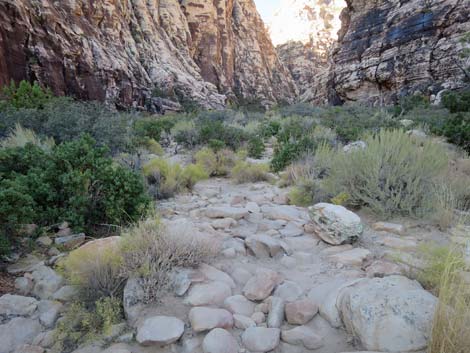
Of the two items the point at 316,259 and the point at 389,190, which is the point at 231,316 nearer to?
the point at 316,259

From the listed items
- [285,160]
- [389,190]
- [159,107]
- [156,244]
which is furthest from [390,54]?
[156,244]

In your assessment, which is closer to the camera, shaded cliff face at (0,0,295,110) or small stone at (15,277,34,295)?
small stone at (15,277,34,295)

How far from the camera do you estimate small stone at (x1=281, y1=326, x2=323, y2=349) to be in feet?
5.29

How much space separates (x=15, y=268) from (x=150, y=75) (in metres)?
27.7

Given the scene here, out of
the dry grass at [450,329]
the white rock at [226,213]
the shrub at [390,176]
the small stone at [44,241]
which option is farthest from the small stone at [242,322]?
the shrub at [390,176]

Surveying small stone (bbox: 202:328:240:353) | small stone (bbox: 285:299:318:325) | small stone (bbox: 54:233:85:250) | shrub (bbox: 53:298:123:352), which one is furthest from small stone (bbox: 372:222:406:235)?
small stone (bbox: 54:233:85:250)

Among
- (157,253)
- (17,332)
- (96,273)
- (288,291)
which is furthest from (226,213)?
(17,332)

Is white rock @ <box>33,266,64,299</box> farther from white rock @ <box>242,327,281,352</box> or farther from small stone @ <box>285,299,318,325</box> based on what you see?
small stone @ <box>285,299,318,325</box>

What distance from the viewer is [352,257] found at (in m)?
2.43

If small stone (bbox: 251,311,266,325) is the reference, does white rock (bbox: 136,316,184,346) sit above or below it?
above

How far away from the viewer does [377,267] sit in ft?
7.38

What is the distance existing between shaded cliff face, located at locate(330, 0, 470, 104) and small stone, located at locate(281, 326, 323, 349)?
2581 cm

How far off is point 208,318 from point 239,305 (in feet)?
0.79

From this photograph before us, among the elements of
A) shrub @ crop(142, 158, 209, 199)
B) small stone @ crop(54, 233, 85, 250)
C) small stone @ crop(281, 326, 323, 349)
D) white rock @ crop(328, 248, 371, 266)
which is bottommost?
small stone @ crop(281, 326, 323, 349)
